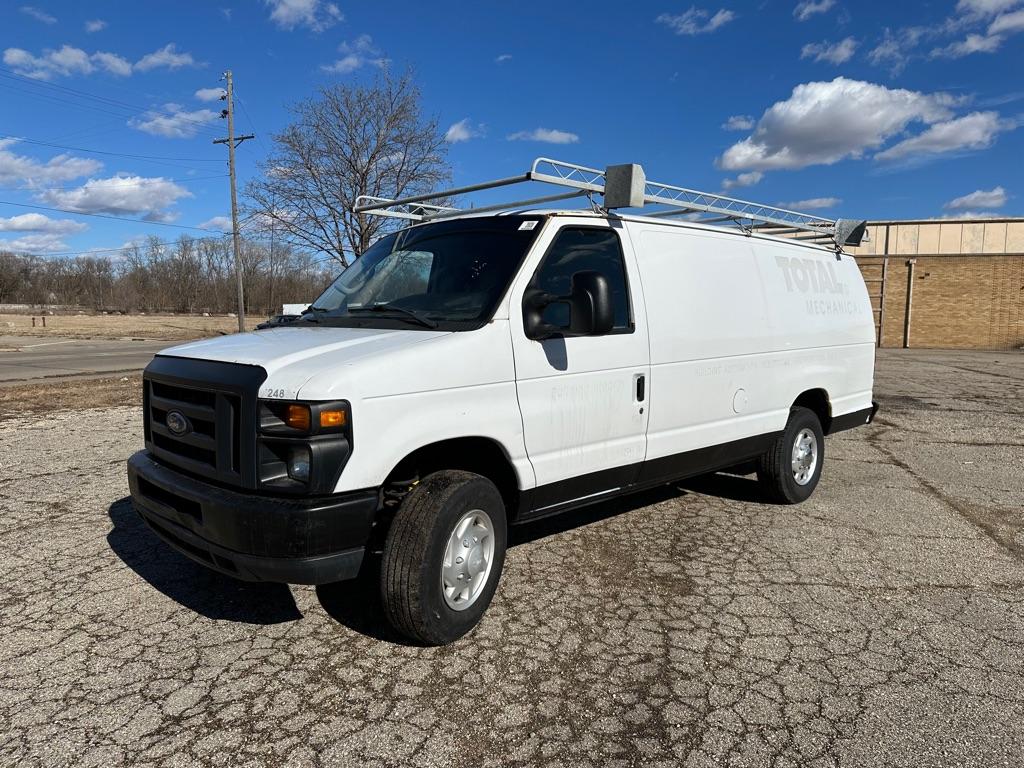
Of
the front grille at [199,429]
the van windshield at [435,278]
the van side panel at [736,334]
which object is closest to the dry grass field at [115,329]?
the van windshield at [435,278]

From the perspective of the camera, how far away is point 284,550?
2.88 meters

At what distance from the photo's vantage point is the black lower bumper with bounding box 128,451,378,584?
2865mm

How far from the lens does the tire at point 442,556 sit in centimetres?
314

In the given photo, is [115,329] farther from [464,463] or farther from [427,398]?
[427,398]

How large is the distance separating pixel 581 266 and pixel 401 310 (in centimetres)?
110

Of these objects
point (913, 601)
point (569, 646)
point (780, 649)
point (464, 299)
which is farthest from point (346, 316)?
point (913, 601)

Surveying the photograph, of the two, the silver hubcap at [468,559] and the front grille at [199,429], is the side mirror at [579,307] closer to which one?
the silver hubcap at [468,559]

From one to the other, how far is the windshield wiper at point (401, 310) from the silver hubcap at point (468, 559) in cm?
98

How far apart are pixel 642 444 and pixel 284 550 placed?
228 cm

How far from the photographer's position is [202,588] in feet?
13.3

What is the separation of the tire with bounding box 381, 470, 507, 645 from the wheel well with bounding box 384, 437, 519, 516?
0.11 metres

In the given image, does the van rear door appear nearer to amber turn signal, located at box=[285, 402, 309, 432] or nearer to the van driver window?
the van driver window

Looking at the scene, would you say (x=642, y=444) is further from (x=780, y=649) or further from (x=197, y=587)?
(x=197, y=587)

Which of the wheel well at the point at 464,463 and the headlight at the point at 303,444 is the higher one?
the headlight at the point at 303,444
